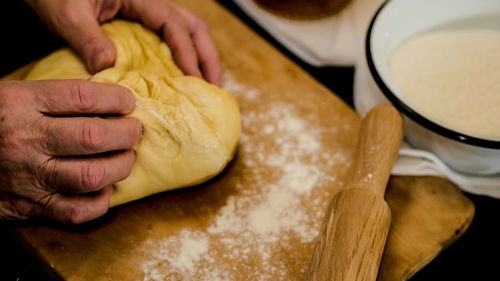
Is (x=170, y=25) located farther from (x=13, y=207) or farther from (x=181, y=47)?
(x=13, y=207)

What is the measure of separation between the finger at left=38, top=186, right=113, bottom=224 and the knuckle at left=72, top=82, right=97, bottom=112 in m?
0.22

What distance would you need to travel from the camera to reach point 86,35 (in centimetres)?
Answer: 118

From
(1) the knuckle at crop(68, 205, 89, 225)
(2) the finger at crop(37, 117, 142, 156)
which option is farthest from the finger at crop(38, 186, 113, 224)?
(2) the finger at crop(37, 117, 142, 156)

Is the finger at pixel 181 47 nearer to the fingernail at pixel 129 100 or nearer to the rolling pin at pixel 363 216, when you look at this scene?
the fingernail at pixel 129 100

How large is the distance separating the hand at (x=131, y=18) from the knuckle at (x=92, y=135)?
24 centimetres

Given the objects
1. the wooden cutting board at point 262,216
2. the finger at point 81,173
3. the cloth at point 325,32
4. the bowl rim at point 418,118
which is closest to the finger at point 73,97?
the finger at point 81,173

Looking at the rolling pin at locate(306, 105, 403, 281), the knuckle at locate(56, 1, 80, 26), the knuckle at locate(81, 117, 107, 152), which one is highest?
the knuckle at locate(56, 1, 80, 26)

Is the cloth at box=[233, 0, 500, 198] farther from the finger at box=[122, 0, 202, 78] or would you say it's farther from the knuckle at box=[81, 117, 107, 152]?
the knuckle at box=[81, 117, 107, 152]

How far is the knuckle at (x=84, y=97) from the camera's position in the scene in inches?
38.3

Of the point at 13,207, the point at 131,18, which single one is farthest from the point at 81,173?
the point at 131,18

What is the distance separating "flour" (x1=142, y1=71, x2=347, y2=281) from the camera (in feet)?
3.59

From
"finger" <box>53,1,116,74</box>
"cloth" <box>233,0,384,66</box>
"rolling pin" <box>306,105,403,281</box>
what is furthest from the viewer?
"cloth" <box>233,0,384,66</box>

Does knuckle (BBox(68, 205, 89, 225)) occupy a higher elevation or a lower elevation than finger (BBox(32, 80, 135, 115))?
lower

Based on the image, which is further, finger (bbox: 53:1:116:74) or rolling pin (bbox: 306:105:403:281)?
finger (bbox: 53:1:116:74)
